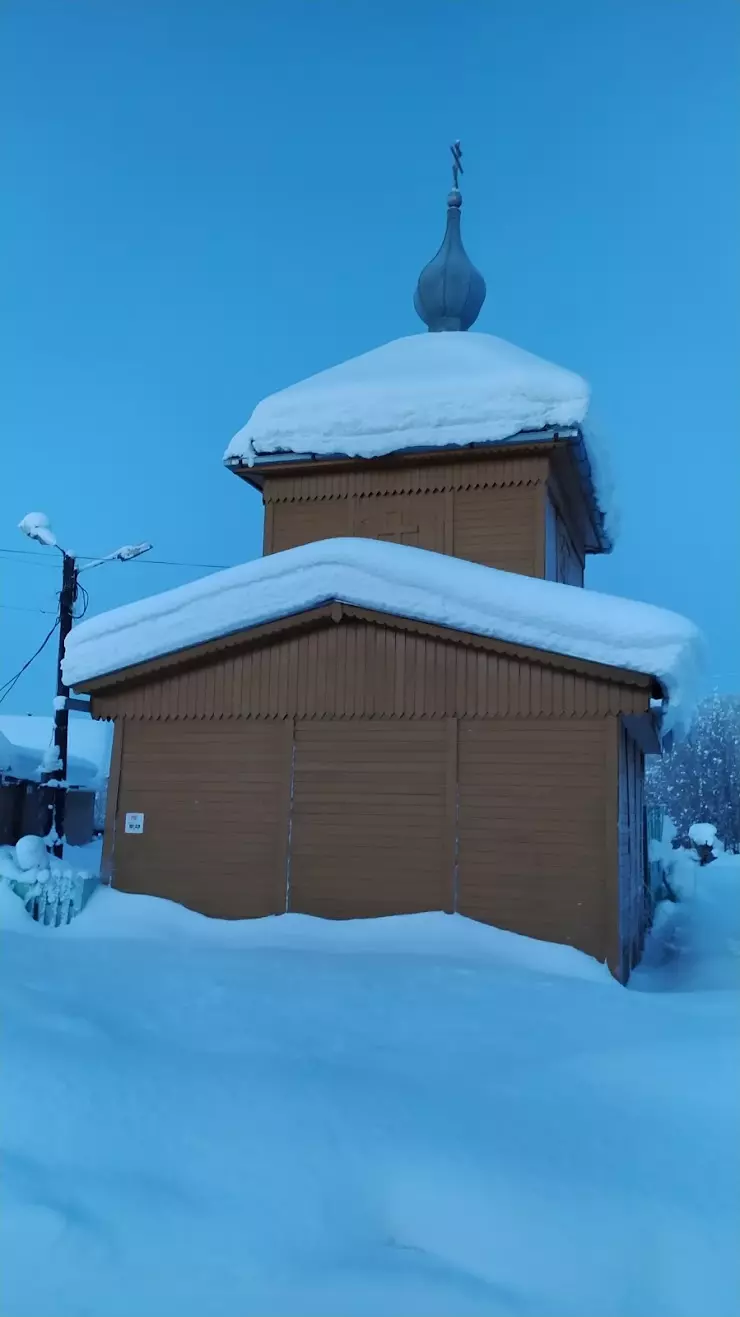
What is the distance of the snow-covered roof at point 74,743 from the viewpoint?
3353 cm

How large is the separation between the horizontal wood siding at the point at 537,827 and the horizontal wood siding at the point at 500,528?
3137 millimetres

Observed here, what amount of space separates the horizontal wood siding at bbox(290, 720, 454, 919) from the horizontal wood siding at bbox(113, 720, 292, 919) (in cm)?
25

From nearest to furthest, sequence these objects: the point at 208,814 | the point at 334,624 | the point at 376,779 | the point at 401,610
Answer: the point at 401,610
the point at 376,779
the point at 334,624
the point at 208,814

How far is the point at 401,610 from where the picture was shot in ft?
33.6

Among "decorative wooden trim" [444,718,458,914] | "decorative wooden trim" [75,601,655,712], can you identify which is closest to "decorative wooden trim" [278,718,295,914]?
"decorative wooden trim" [75,601,655,712]

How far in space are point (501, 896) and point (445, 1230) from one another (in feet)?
20.0

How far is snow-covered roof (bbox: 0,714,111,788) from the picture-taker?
33.5 meters

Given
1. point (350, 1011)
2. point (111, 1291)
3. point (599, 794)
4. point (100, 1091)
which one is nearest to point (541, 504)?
point (599, 794)

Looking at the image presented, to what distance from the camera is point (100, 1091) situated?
5.03 meters

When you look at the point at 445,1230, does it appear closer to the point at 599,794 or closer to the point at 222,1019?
the point at 222,1019

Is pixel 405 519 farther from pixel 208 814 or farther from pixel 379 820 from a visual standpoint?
pixel 208 814

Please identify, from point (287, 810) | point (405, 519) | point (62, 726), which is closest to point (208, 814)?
point (287, 810)

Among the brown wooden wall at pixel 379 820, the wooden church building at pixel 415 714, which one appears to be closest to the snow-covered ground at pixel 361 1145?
the brown wooden wall at pixel 379 820

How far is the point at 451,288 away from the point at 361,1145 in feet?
49.0
